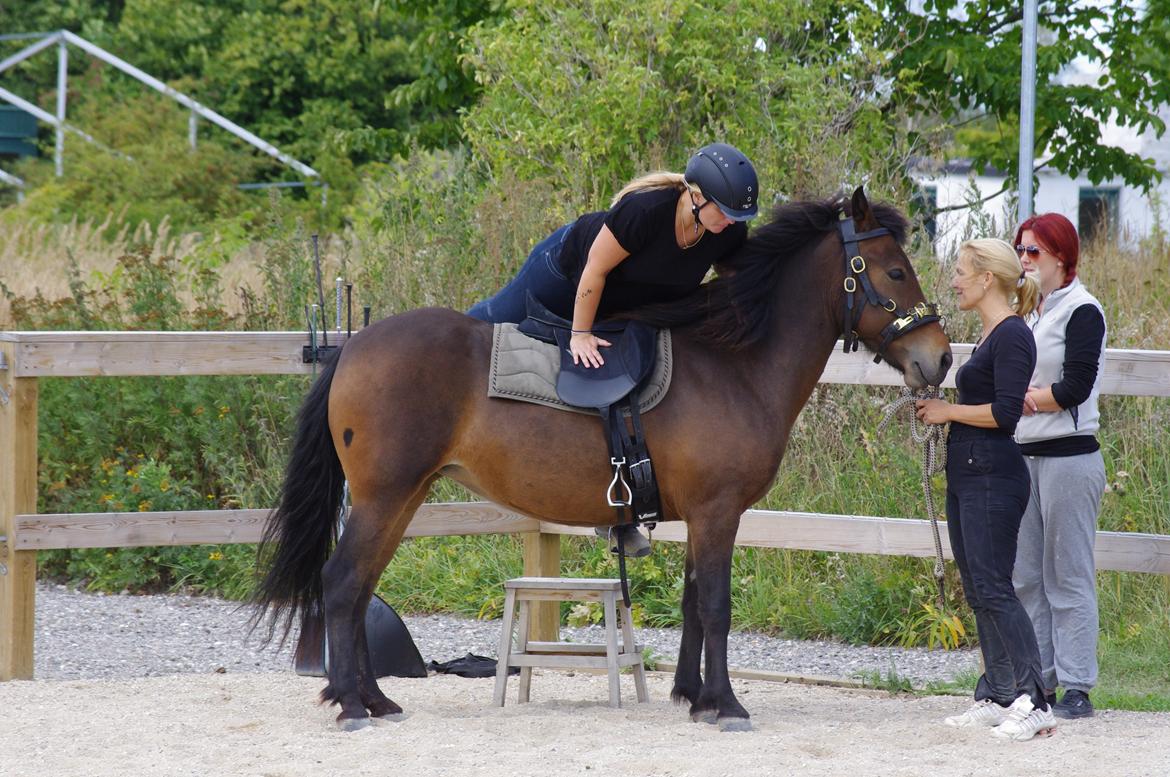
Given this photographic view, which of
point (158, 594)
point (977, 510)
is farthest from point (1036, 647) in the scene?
point (158, 594)

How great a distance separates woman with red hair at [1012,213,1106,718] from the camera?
15.2 feet

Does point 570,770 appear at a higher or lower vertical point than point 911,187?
lower

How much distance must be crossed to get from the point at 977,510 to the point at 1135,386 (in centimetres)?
117

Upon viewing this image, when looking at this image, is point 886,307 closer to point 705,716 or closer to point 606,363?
point 606,363

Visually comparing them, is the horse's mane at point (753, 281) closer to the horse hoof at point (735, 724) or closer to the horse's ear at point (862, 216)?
the horse's ear at point (862, 216)

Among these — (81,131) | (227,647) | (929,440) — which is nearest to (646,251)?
(929,440)

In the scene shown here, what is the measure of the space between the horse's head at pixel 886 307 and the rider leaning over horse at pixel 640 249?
1.36ft

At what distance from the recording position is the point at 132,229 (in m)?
15.4

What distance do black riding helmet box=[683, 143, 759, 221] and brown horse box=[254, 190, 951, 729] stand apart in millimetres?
318

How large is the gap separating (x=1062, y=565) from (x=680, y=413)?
1485mm

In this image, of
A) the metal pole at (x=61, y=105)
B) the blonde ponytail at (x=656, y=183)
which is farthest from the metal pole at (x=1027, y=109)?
the metal pole at (x=61, y=105)

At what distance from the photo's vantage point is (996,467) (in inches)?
175

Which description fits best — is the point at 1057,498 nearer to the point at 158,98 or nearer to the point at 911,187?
the point at 911,187

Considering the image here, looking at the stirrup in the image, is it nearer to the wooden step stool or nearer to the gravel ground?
the wooden step stool
